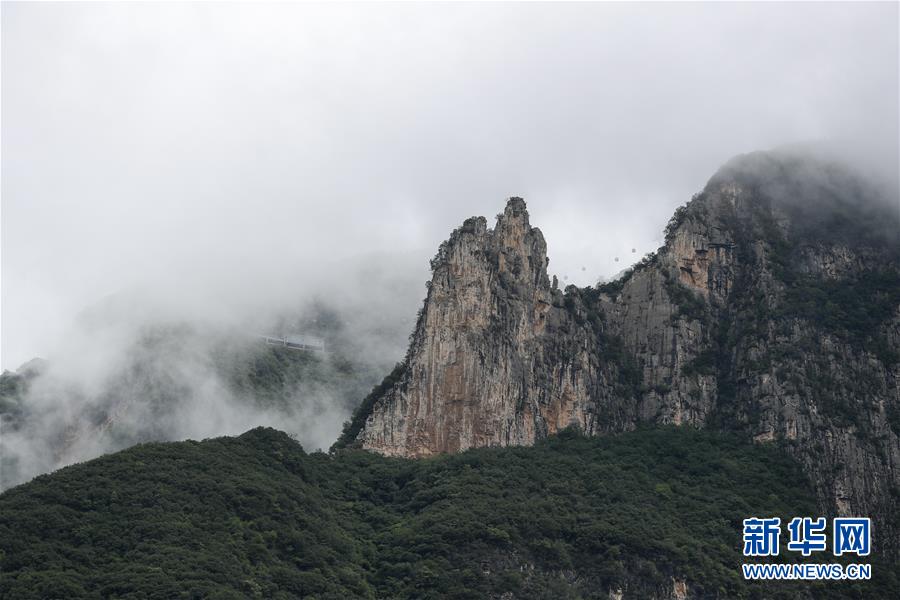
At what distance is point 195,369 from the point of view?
146 meters

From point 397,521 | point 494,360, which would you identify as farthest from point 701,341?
point 397,521

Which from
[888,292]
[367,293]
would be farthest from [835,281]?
[367,293]

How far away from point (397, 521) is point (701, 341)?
3692cm

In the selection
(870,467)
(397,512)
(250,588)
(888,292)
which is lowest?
(250,588)

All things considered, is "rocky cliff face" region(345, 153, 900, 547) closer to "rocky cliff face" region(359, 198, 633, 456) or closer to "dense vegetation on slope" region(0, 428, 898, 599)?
"rocky cliff face" region(359, 198, 633, 456)

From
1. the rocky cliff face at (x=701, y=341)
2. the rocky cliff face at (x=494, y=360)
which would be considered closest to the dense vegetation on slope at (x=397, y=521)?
the rocky cliff face at (x=494, y=360)

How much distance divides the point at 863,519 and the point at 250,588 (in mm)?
46018

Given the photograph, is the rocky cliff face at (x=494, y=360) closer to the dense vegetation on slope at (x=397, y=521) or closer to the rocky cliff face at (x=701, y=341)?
the rocky cliff face at (x=701, y=341)

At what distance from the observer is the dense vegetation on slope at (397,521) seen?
99312 millimetres

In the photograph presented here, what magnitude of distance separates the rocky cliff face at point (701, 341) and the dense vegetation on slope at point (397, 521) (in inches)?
143

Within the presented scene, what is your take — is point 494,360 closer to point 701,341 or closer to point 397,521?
point 701,341

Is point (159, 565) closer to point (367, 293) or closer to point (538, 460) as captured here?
point (538, 460)

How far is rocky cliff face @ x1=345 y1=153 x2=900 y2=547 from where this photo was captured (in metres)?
132

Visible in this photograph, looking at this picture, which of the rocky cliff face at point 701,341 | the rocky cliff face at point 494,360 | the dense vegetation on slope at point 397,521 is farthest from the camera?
the rocky cliff face at point 494,360
